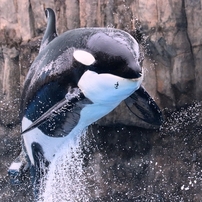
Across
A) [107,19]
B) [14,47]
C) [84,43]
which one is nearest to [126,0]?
[107,19]

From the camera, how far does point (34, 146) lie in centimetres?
645

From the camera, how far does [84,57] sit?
5305 mm

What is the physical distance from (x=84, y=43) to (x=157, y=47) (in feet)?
12.8

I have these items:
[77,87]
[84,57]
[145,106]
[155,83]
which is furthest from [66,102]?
[155,83]

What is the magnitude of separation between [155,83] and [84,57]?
418 centimetres

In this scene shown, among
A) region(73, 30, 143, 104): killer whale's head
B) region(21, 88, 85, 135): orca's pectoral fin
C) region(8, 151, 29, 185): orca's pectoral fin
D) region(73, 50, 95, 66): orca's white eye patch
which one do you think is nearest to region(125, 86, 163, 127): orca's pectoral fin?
region(73, 30, 143, 104): killer whale's head

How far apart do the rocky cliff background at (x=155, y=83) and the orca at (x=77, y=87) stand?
9.78ft

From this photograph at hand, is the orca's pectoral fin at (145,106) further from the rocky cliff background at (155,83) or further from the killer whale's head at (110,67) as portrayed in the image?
the rocky cliff background at (155,83)

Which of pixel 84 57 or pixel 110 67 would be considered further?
pixel 84 57

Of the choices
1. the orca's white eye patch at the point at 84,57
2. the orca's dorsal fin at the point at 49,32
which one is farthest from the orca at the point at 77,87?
the orca's dorsal fin at the point at 49,32

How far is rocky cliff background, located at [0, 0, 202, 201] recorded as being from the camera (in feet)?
29.5

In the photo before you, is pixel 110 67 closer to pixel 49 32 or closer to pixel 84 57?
pixel 84 57

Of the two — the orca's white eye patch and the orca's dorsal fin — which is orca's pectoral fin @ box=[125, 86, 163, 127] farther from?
the orca's dorsal fin

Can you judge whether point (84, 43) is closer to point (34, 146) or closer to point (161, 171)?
point (34, 146)
